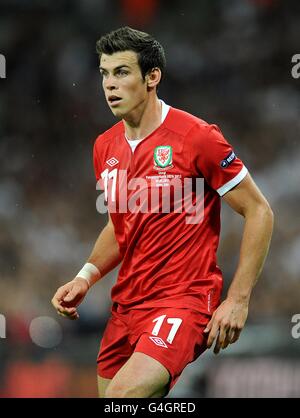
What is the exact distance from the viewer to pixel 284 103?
8.34m

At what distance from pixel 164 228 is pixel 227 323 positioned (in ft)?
1.71

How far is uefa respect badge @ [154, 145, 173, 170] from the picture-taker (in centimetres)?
380

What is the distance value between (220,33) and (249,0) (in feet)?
1.44

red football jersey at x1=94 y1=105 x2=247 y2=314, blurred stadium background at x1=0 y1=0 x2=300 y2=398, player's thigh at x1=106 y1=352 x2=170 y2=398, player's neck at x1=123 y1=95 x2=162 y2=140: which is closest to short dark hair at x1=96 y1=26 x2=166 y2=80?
player's neck at x1=123 y1=95 x2=162 y2=140

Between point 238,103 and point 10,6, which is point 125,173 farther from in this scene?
point 10,6

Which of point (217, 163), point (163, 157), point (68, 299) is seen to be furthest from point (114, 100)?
point (68, 299)

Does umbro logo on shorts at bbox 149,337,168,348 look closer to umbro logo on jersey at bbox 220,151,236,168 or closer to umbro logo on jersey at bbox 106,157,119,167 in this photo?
umbro logo on jersey at bbox 220,151,236,168

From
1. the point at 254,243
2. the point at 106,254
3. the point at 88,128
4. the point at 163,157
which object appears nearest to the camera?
the point at 254,243

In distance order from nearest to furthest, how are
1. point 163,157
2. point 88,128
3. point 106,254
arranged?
point 163,157
point 106,254
point 88,128

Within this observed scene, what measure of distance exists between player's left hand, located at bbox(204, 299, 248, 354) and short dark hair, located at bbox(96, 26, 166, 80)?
1.14 m

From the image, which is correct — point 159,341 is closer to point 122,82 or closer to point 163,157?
point 163,157

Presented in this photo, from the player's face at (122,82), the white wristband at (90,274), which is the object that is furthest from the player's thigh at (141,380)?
the player's face at (122,82)

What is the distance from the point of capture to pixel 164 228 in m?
3.75

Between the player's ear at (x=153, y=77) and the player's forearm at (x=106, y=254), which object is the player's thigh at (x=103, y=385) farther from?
the player's ear at (x=153, y=77)
